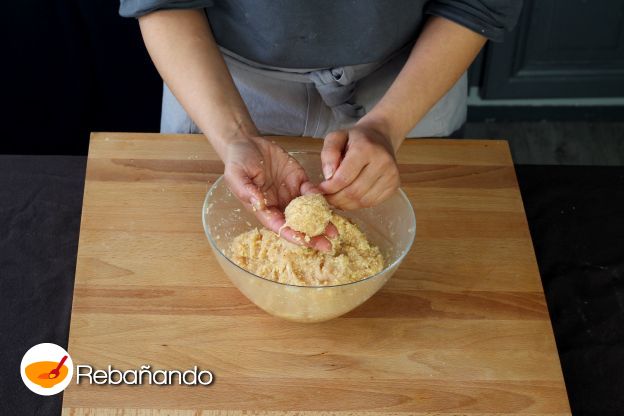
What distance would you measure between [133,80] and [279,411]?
132 cm

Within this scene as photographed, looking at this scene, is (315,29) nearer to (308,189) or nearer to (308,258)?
(308,189)

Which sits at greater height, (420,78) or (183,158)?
(420,78)

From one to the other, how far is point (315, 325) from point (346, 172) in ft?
0.75

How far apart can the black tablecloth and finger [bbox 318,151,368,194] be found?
449mm

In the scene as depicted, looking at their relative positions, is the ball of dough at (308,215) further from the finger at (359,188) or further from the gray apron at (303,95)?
the gray apron at (303,95)

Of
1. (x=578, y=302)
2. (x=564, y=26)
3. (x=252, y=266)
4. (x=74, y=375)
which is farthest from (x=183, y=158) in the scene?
(x=564, y=26)

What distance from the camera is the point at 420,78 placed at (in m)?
1.25

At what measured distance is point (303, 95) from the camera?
141cm

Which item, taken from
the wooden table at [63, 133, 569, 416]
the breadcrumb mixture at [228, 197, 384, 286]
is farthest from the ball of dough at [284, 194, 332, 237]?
the wooden table at [63, 133, 569, 416]

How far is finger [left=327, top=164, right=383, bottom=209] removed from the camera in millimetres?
1068

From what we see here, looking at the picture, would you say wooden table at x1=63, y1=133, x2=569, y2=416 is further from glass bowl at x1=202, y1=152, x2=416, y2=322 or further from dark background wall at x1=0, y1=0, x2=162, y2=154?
dark background wall at x1=0, y1=0, x2=162, y2=154

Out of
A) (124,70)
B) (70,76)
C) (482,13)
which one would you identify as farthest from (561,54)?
(70,76)

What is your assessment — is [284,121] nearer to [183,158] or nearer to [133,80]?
[183,158]

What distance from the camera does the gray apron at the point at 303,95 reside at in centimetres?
137
